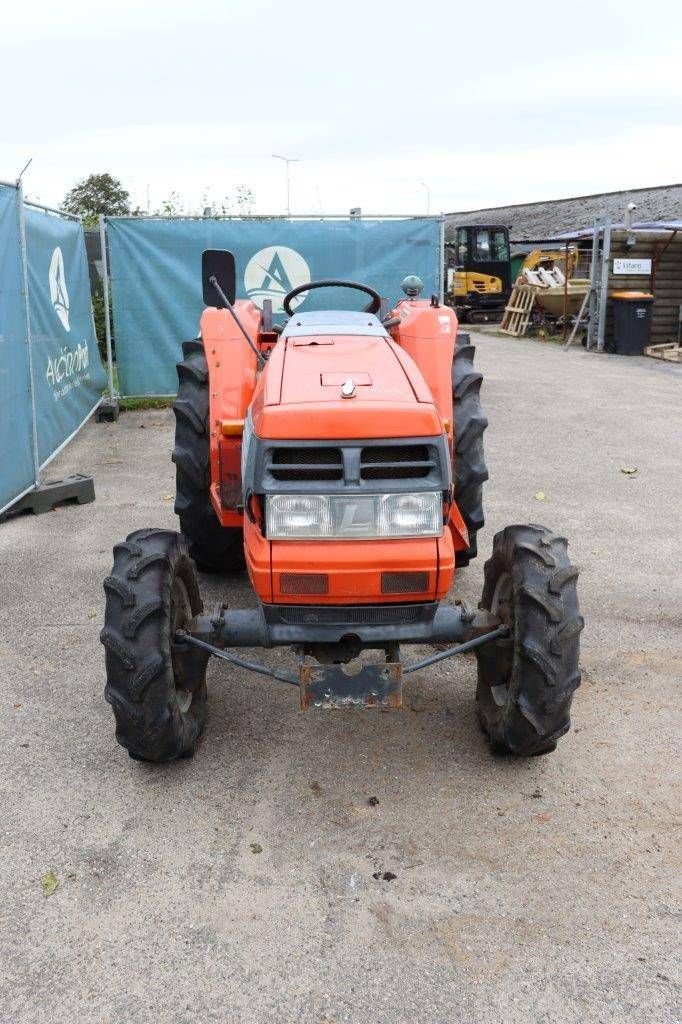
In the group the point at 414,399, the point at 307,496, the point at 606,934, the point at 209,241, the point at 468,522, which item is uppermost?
the point at 209,241

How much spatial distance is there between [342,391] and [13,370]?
4387 mm

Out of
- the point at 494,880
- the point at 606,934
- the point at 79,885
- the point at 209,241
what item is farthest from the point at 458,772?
the point at 209,241

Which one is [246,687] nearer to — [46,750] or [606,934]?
[46,750]

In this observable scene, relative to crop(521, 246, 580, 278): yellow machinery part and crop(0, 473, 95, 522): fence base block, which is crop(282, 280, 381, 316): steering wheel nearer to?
crop(0, 473, 95, 522): fence base block

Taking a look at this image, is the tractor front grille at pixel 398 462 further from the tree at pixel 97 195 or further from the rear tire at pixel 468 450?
the tree at pixel 97 195

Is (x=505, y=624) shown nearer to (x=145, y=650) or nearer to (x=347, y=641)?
(x=347, y=641)

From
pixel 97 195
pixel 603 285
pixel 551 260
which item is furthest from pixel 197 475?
pixel 97 195

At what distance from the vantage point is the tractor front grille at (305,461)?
295cm

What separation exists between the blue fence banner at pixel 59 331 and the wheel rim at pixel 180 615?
4507 millimetres

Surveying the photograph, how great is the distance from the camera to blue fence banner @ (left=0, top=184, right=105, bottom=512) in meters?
6.49

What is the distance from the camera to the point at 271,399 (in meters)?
3.11

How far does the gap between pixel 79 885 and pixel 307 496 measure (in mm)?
1411

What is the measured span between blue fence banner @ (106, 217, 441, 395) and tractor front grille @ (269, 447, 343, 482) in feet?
25.5

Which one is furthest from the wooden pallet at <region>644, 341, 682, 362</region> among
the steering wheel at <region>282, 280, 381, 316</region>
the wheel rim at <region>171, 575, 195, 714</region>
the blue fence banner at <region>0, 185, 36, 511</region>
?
the wheel rim at <region>171, 575, 195, 714</region>
